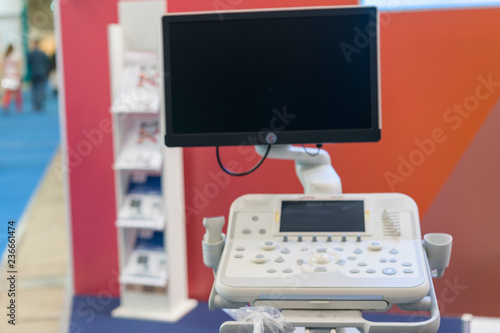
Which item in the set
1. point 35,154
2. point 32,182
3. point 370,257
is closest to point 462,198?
point 370,257

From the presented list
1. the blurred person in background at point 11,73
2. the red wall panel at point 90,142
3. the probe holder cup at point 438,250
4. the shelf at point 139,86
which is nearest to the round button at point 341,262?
the probe holder cup at point 438,250

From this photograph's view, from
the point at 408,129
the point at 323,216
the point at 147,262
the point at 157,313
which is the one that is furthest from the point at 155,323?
the point at 323,216

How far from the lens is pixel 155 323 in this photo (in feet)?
12.1

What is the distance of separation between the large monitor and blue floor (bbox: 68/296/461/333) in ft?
6.41

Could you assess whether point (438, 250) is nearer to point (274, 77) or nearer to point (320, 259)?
point (320, 259)

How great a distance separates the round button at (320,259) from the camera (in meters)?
1.73

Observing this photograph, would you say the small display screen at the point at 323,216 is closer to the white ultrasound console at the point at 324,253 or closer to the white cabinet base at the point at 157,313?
the white ultrasound console at the point at 324,253

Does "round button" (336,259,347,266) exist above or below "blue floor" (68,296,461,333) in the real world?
above

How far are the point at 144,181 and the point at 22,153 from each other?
5997 millimetres

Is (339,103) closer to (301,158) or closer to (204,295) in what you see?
(301,158)

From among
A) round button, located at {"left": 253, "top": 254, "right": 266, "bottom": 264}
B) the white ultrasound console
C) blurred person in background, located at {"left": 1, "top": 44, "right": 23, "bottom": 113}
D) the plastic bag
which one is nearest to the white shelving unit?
the white ultrasound console

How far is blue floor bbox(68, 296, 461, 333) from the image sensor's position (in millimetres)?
3562

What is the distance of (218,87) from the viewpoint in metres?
1.84

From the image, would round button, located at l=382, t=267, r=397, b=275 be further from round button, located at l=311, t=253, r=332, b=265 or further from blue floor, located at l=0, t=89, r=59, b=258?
blue floor, located at l=0, t=89, r=59, b=258
